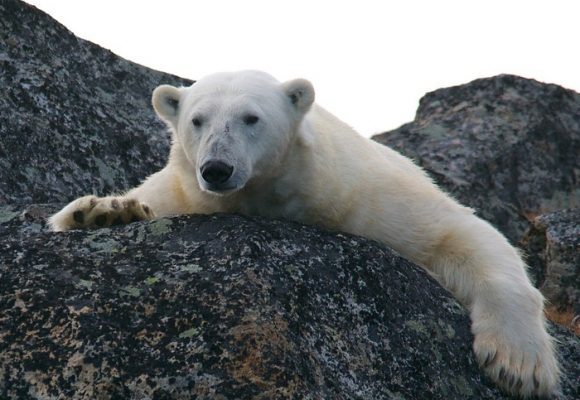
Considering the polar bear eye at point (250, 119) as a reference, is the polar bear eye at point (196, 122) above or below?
below

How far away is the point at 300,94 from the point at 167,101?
80cm

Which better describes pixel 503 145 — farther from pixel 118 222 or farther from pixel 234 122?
pixel 118 222

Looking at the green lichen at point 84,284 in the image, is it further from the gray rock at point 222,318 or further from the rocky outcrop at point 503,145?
the rocky outcrop at point 503,145

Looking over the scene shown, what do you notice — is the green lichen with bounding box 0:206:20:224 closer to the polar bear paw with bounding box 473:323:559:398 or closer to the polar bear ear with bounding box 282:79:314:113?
the polar bear ear with bounding box 282:79:314:113

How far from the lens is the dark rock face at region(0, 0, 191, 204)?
7102 mm

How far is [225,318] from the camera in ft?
13.0

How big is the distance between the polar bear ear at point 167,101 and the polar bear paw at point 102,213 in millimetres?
1030

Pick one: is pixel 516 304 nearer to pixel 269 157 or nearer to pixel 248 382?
pixel 269 157

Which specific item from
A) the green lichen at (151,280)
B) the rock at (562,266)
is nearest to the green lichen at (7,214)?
A: the green lichen at (151,280)

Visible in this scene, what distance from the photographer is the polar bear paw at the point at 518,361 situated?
4.79m

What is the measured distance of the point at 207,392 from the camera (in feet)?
12.1

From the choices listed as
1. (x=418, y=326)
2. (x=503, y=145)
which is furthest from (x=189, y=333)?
(x=503, y=145)

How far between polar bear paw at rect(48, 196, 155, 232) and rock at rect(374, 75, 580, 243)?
17.8ft

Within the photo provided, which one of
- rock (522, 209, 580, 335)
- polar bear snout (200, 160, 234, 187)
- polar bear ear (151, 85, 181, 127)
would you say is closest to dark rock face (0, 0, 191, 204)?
polar bear ear (151, 85, 181, 127)
